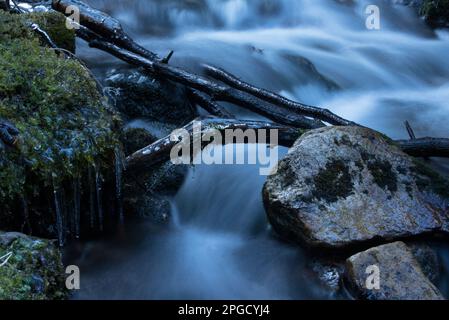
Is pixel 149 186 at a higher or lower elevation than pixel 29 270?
higher

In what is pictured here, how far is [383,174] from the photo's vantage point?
441 centimetres

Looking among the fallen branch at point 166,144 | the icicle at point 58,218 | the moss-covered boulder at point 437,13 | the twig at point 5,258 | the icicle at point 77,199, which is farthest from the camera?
the moss-covered boulder at point 437,13

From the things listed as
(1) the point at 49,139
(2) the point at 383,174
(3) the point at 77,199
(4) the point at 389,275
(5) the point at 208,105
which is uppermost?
(5) the point at 208,105

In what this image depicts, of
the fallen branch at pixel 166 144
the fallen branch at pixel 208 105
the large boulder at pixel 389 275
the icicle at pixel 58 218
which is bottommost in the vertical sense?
the large boulder at pixel 389 275

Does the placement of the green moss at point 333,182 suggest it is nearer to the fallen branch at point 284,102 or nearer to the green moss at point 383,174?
the green moss at point 383,174

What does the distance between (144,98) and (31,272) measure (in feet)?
9.87

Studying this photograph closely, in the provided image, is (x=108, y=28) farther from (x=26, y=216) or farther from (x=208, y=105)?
(x=26, y=216)

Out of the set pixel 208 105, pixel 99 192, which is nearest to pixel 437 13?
pixel 208 105

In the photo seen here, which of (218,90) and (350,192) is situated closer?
(350,192)

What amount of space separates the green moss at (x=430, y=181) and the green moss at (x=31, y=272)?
3047 millimetres

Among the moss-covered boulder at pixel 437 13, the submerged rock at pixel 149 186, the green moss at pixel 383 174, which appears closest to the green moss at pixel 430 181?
the green moss at pixel 383 174

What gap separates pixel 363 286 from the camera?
358 cm

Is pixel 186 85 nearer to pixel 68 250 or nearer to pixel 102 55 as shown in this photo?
pixel 102 55

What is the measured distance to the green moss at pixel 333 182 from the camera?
13.7 feet
